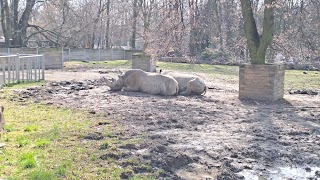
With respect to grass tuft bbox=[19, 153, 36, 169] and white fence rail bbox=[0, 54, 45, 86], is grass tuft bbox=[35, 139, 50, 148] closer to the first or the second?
grass tuft bbox=[19, 153, 36, 169]

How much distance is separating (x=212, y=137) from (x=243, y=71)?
18.7 ft

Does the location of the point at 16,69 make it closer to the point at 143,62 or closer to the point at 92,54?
the point at 143,62

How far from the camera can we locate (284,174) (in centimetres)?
564

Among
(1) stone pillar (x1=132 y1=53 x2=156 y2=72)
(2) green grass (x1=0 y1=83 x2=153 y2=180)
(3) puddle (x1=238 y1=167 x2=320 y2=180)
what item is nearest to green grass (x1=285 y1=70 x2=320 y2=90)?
(1) stone pillar (x1=132 y1=53 x2=156 y2=72)

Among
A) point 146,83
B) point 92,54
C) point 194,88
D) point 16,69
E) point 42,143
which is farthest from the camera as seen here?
point 92,54

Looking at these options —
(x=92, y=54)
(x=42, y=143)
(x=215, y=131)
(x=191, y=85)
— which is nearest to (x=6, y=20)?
(x=92, y=54)

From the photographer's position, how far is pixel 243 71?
12.8m

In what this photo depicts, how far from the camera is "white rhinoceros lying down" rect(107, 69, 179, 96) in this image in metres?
13.7

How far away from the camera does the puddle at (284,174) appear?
551 centimetres

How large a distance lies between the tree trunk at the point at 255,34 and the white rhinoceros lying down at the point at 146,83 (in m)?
2.78

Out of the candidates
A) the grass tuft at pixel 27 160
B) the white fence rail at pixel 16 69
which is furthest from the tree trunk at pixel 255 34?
the grass tuft at pixel 27 160

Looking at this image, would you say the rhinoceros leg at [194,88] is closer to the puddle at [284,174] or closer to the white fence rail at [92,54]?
the puddle at [284,174]

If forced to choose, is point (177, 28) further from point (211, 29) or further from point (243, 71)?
point (243, 71)

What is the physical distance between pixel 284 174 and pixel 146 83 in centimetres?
880
